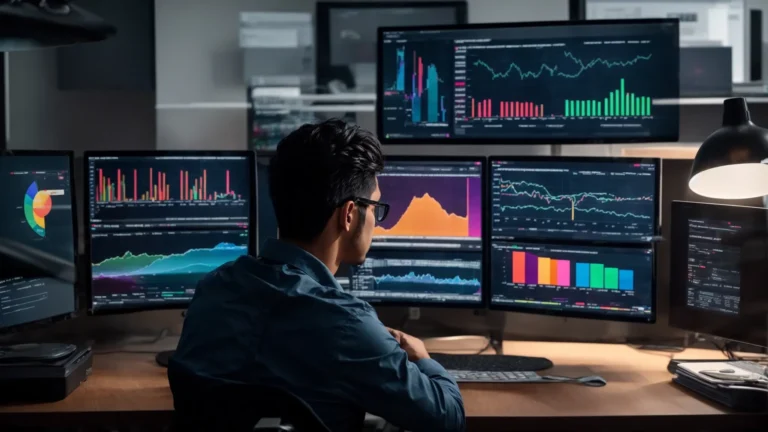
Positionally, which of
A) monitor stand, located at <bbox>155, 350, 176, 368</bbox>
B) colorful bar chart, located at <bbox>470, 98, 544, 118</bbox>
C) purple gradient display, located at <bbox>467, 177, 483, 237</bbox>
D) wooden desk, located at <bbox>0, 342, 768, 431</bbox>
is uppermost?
colorful bar chart, located at <bbox>470, 98, 544, 118</bbox>

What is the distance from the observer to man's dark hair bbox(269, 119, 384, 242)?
1496 millimetres

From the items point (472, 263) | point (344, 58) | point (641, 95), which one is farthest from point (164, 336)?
point (344, 58)

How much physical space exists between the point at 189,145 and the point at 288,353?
2.73m

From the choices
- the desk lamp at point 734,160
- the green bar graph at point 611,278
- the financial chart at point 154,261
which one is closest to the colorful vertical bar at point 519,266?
the green bar graph at point 611,278

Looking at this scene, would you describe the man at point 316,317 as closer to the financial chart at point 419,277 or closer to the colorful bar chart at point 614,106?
the financial chart at point 419,277

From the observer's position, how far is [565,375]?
2078 mm

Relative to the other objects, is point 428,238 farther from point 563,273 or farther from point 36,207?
point 36,207

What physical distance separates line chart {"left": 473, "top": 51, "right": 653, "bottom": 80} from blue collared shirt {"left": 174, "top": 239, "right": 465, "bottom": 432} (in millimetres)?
1022

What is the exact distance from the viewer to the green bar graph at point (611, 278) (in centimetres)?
216

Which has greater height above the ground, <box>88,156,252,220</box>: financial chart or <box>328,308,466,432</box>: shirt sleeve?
<box>88,156,252,220</box>: financial chart

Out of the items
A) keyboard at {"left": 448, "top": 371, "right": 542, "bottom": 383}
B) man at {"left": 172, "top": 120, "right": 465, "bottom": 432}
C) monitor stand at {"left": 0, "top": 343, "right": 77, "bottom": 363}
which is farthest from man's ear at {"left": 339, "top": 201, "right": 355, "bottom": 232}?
monitor stand at {"left": 0, "top": 343, "right": 77, "bottom": 363}

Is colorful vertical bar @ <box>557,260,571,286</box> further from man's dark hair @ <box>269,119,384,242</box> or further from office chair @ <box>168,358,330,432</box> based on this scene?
office chair @ <box>168,358,330,432</box>

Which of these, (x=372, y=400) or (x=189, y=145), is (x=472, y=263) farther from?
(x=189, y=145)

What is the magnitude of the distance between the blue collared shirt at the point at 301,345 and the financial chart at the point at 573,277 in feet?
2.75
